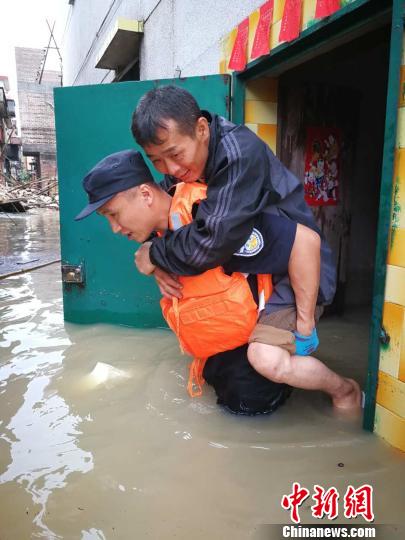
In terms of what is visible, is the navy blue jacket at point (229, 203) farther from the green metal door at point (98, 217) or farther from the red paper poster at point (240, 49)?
the green metal door at point (98, 217)

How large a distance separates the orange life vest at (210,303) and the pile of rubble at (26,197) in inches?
673

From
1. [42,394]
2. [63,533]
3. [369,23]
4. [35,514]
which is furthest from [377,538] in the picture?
[369,23]

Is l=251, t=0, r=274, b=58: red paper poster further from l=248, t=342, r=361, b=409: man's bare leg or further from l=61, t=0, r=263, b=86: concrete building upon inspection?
l=248, t=342, r=361, b=409: man's bare leg

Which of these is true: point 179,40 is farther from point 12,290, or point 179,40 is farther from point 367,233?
point 12,290

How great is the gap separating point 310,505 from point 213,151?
4.97 feet

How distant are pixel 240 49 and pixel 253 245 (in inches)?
71.5

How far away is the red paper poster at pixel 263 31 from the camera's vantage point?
2691mm

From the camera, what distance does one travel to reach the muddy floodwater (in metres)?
1.59

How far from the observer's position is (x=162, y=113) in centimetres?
186

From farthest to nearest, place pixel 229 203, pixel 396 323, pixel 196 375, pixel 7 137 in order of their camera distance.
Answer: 1. pixel 7 137
2. pixel 196 375
3. pixel 396 323
4. pixel 229 203

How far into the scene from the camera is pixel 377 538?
59.1 inches

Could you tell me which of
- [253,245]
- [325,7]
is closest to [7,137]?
[325,7]

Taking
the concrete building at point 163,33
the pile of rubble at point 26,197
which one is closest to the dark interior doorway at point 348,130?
the concrete building at point 163,33

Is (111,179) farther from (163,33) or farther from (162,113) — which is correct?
(163,33)
